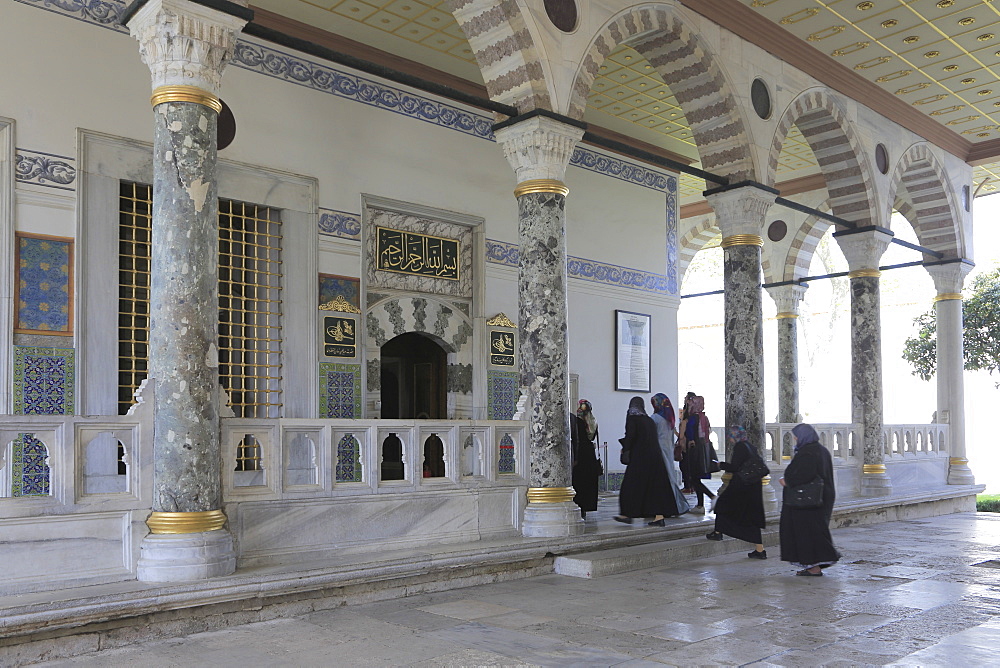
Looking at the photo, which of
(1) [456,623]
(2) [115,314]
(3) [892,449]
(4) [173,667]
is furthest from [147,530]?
(3) [892,449]

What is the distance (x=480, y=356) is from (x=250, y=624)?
456 cm

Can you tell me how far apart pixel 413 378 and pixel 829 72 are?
17.1ft

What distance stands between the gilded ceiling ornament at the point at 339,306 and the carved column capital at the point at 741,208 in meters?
3.29

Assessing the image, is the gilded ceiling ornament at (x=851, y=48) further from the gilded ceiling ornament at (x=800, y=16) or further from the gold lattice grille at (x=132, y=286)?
the gold lattice grille at (x=132, y=286)

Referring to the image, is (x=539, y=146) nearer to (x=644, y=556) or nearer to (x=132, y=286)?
(x=644, y=556)

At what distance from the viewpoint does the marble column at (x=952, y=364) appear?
11.0 m

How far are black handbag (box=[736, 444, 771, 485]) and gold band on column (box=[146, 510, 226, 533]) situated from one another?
360 cm

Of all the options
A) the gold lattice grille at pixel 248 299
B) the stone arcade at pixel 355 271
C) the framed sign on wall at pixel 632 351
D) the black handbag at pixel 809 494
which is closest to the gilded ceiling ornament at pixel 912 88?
the stone arcade at pixel 355 271

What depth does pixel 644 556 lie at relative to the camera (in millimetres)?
5676

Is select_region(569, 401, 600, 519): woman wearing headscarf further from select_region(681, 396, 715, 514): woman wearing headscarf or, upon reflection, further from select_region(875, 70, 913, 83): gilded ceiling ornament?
select_region(875, 70, 913, 83): gilded ceiling ornament

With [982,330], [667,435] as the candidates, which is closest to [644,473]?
[667,435]

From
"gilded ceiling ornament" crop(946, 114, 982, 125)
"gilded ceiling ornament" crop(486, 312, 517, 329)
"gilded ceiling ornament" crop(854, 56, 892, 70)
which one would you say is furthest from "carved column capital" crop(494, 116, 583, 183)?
"gilded ceiling ornament" crop(946, 114, 982, 125)

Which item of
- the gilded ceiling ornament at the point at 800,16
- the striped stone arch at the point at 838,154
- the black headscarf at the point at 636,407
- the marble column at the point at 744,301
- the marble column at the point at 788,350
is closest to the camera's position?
the black headscarf at the point at 636,407

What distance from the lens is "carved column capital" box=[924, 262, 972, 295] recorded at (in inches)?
439
